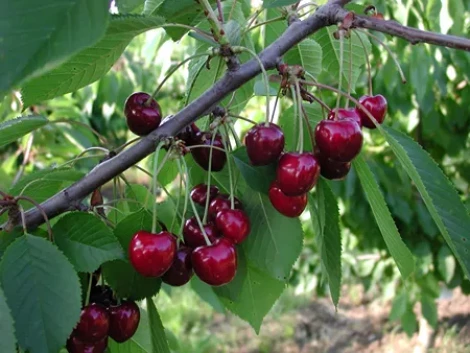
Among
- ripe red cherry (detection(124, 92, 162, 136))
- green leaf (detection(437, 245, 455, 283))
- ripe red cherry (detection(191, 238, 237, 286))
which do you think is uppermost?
ripe red cherry (detection(124, 92, 162, 136))

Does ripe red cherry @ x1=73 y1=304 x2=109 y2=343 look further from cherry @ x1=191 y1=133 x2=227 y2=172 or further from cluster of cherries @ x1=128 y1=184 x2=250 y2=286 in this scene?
cherry @ x1=191 y1=133 x2=227 y2=172

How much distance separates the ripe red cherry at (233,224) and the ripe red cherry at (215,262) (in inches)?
0.9

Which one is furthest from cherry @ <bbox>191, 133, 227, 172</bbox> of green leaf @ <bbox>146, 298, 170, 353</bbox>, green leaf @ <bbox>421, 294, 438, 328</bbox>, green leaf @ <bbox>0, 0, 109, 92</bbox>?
green leaf @ <bbox>421, 294, 438, 328</bbox>

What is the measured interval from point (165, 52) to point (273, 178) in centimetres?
165

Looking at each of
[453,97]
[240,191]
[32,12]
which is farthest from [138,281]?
[453,97]

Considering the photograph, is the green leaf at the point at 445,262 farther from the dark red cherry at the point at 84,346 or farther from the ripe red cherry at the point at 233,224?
the dark red cherry at the point at 84,346

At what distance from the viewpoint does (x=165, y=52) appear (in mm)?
2465

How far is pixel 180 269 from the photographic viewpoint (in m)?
0.92

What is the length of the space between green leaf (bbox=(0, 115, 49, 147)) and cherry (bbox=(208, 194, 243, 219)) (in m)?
0.31

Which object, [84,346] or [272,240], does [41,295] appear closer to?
[84,346]

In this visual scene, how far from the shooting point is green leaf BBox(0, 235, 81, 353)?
0.74 meters

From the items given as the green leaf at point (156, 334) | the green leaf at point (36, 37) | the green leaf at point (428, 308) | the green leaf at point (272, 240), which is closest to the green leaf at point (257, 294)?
the green leaf at point (272, 240)

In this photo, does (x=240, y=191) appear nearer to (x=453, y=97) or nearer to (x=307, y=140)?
(x=307, y=140)

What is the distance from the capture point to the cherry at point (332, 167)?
0.90 m
